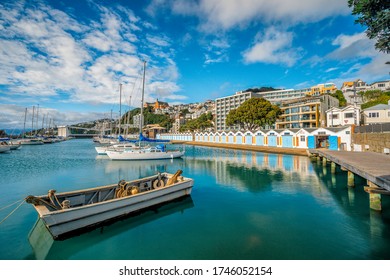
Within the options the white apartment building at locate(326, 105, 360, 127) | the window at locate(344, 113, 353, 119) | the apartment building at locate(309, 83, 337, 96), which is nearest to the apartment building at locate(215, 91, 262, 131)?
the apartment building at locate(309, 83, 337, 96)

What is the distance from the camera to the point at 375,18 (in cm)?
1625

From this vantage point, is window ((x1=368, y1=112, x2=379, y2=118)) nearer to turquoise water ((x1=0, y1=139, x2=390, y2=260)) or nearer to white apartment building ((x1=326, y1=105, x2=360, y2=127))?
white apartment building ((x1=326, y1=105, x2=360, y2=127))

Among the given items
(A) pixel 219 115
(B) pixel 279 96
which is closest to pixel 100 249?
(A) pixel 219 115

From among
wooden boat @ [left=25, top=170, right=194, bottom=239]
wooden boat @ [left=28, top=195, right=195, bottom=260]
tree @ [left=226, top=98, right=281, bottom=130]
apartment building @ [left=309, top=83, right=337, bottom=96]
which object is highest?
apartment building @ [left=309, top=83, right=337, bottom=96]

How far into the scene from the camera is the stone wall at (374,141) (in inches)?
787

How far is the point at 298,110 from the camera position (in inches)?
2699

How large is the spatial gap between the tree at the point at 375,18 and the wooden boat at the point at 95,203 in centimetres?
1833

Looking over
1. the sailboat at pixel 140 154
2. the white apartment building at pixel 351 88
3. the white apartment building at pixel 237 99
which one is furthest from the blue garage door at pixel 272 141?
the white apartment building at pixel 351 88

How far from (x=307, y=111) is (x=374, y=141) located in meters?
46.4

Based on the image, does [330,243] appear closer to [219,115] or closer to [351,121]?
[351,121]

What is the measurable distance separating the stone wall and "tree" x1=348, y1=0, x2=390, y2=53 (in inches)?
338

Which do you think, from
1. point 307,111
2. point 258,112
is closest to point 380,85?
point 307,111

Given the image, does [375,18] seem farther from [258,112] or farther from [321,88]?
[321,88]

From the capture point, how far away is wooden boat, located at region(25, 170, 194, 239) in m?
8.06
